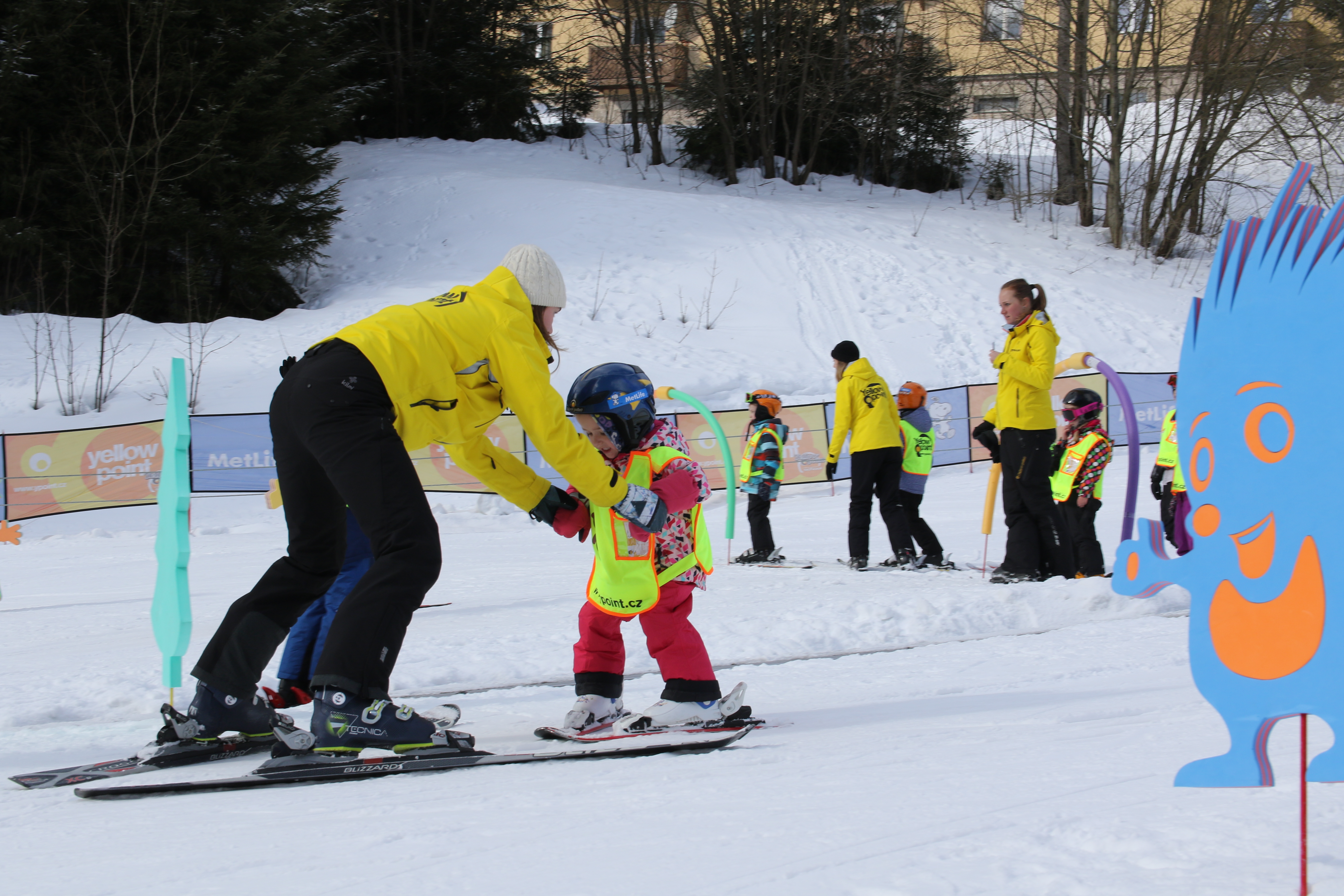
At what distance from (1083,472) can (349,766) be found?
5.74 meters

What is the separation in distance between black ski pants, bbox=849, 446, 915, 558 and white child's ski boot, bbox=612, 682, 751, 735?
488 centimetres

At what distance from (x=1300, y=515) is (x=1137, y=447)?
3.16m

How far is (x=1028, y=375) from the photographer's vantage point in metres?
6.48

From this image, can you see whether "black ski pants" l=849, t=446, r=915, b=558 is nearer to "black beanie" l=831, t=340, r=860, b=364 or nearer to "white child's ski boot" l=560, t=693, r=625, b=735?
"black beanie" l=831, t=340, r=860, b=364

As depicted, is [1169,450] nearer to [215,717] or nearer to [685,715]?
[685,715]

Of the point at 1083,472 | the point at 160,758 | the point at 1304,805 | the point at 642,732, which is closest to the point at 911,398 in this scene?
the point at 1083,472

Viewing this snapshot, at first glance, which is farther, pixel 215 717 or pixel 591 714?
pixel 591 714

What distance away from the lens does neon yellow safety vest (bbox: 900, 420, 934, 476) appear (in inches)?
340

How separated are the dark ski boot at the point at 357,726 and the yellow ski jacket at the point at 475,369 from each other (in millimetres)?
749

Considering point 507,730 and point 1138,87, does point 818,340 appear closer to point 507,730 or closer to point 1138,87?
Answer: point 1138,87

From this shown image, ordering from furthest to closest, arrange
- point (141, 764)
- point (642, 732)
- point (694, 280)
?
point (694, 280) → point (642, 732) → point (141, 764)

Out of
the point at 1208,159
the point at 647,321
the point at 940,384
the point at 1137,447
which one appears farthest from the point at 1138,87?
the point at 1137,447

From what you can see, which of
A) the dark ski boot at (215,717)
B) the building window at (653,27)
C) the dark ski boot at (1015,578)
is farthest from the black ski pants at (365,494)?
the building window at (653,27)

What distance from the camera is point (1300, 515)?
1.81 meters
